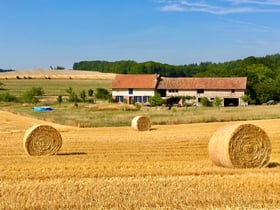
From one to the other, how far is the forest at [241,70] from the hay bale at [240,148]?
60.0 meters

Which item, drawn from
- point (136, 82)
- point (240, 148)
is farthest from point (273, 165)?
point (136, 82)

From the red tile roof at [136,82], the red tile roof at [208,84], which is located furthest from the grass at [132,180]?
the red tile roof at [136,82]

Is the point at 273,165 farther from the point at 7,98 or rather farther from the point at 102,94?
the point at 102,94

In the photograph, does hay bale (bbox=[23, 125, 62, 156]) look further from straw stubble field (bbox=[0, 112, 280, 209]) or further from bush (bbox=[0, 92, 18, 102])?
bush (bbox=[0, 92, 18, 102])

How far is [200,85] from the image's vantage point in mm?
78625

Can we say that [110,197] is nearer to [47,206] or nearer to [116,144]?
[47,206]

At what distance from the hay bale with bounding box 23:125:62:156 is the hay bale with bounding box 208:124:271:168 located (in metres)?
6.76

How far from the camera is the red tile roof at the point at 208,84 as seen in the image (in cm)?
7681

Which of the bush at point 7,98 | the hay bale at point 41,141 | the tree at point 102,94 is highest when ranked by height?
the tree at point 102,94

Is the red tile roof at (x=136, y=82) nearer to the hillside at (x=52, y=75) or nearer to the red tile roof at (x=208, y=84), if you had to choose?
the red tile roof at (x=208, y=84)

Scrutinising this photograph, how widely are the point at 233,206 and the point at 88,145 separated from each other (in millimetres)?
14434

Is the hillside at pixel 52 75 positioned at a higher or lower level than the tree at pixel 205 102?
higher

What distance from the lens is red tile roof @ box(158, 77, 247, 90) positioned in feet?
252

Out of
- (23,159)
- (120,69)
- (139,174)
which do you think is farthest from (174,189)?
(120,69)
